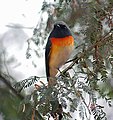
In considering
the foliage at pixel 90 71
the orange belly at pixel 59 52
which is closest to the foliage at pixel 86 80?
the foliage at pixel 90 71

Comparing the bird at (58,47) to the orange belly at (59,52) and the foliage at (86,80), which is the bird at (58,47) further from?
the foliage at (86,80)

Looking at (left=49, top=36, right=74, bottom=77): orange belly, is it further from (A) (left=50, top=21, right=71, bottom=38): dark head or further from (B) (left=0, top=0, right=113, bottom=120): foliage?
(B) (left=0, top=0, right=113, bottom=120): foliage

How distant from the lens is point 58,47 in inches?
103

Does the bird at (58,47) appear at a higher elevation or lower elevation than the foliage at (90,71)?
lower

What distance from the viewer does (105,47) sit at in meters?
1.51

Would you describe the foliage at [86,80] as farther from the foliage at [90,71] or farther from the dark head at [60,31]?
the dark head at [60,31]

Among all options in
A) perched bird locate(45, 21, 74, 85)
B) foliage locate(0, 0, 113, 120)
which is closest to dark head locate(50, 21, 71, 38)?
perched bird locate(45, 21, 74, 85)

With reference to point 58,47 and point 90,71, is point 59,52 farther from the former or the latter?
point 90,71

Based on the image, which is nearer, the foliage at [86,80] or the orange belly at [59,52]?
the foliage at [86,80]

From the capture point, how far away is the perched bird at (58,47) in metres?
2.48

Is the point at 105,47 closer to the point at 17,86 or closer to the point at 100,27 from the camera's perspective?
the point at 100,27

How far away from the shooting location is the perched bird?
2.48m

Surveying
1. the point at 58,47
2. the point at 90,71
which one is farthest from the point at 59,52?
the point at 90,71

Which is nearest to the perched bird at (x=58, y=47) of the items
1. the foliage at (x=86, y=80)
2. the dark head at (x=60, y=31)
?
the dark head at (x=60, y=31)
